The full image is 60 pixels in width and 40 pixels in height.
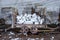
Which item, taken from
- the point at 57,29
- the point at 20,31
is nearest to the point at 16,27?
the point at 20,31

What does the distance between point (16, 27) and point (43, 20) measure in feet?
0.96

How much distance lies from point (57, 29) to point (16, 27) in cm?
43

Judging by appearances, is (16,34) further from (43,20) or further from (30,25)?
(43,20)

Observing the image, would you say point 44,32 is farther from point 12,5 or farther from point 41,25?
point 12,5

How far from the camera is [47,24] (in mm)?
1844

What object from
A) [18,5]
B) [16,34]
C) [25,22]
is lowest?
[16,34]

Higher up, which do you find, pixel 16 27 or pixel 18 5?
pixel 18 5

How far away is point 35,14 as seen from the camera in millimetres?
1861

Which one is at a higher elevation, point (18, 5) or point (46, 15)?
point (18, 5)

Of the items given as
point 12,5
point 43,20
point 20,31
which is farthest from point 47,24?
point 12,5

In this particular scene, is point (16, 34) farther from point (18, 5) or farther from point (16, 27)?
point (18, 5)

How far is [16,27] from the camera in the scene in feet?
6.09

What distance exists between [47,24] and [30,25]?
177 mm

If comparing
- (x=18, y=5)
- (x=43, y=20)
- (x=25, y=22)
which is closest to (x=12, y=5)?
(x=18, y=5)
